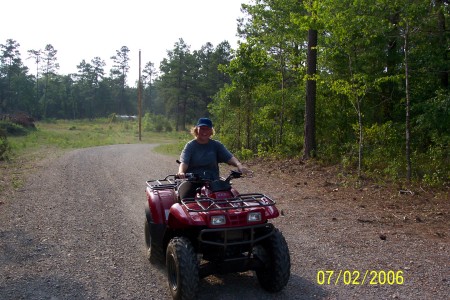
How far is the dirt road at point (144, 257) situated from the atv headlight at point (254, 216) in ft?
2.98

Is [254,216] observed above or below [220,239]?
above

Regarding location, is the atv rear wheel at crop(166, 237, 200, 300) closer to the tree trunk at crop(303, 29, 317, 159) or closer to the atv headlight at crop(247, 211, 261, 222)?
the atv headlight at crop(247, 211, 261, 222)

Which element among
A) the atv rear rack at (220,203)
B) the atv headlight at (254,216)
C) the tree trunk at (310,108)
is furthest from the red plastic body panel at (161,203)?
the tree trunk at (310,108)

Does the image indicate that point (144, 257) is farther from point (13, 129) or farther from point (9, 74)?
point (9, 74)

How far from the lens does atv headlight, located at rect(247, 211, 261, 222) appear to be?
4.10 meters

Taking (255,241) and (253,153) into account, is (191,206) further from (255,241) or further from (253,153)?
(253,153)

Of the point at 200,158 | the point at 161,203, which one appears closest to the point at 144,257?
the point at 161,203

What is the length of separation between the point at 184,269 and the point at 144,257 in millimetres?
1858

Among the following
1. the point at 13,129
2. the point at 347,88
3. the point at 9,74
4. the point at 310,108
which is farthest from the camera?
the point at 9,74

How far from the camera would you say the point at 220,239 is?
163 inches

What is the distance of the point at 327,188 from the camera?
34.9 feet

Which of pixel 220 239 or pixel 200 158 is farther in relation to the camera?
pixel 200 158

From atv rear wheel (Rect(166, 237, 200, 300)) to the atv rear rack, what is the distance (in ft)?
1.27

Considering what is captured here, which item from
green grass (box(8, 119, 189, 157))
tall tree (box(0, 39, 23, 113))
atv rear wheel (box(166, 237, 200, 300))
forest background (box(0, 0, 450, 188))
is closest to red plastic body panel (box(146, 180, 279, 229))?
atv rear wheel (box(166, 237, 200, 300))
